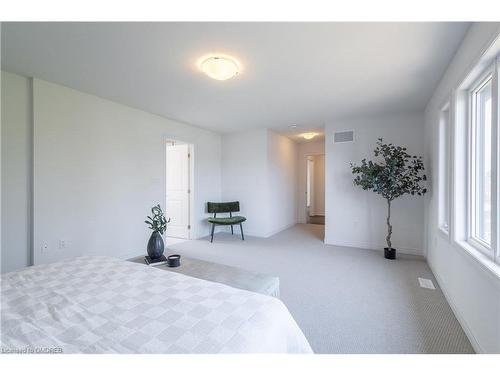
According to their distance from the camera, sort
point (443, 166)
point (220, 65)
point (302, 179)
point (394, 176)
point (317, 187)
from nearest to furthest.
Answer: point (220, 65) < point (443, 166) < point (394, 176) < point (302, 179) < point (317, 187)

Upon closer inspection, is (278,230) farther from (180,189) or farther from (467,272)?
(467,272)

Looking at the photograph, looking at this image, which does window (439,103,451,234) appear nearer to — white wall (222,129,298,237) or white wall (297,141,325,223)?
white wall (222,129,298,237)

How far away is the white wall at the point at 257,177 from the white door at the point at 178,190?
989 mm

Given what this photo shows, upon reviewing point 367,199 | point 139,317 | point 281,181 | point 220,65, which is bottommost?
point 139,317

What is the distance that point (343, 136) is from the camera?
437 centimetres

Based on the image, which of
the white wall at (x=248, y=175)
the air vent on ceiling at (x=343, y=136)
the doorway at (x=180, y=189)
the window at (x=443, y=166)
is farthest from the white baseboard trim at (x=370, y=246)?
the doorway at (x=180, y=189)

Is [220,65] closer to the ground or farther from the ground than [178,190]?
farther from the ground

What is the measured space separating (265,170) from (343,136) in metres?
1.71

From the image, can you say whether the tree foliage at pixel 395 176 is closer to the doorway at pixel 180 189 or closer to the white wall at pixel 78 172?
the doorway at pixel 180 189

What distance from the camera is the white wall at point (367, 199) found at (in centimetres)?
385

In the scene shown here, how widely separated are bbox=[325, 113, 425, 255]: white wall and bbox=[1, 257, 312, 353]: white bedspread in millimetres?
3627

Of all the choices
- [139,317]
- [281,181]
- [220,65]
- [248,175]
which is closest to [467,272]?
[139,317]

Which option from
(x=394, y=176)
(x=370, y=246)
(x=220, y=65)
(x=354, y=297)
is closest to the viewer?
(x=220, y=65)
